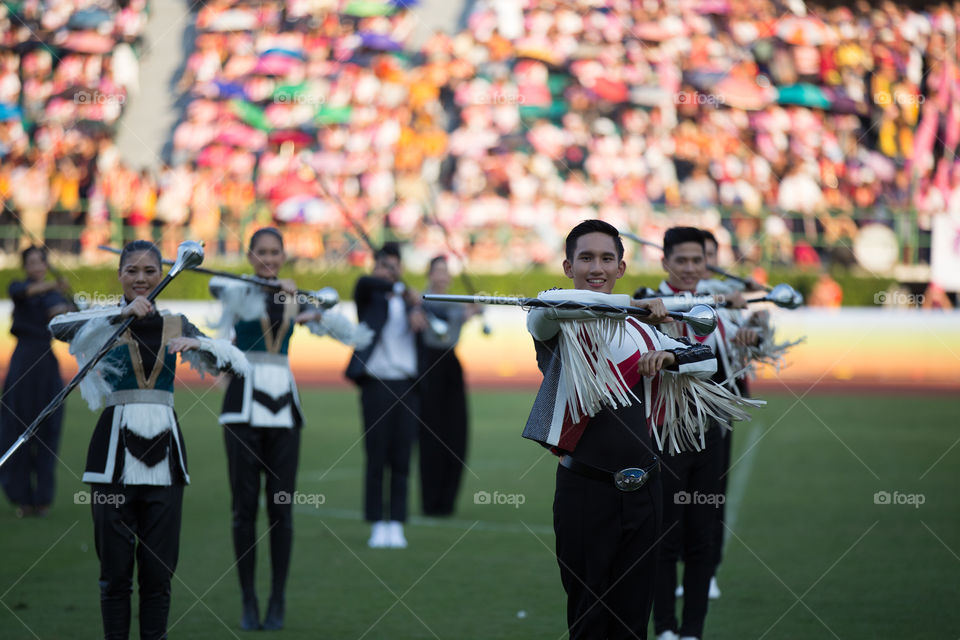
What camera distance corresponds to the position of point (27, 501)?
861cm

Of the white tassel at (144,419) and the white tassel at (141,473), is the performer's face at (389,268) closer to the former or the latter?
the white tassel at (144,419)

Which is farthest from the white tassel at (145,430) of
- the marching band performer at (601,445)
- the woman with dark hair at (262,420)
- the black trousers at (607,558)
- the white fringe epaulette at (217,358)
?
the black trousers at (607,558)

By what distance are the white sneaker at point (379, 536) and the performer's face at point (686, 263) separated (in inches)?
120

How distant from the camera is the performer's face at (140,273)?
4.69m

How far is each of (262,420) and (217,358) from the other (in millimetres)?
1079

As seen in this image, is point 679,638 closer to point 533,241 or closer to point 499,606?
point 499,606

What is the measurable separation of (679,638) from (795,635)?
69cm

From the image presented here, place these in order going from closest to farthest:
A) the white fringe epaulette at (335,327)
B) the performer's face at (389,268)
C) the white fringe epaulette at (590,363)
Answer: the white fringe epaulette at (590,363) < the white fringe epaulette at (335,327) < the performer's face at (389,268)

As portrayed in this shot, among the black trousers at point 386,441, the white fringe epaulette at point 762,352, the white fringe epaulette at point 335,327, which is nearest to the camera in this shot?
the white fringe epaulette at point 762,352

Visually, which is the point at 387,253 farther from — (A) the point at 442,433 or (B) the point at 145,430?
(B) the point at 145,430

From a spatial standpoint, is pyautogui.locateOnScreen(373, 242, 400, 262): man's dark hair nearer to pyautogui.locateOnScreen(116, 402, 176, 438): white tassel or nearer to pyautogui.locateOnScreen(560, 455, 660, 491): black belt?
pyautogui.locateOnScreen(116, 402, 176, 438): white tassel

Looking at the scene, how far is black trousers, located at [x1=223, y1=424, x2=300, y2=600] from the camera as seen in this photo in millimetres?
5746

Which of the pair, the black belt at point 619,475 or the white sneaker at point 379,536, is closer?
the black belt at point 619,475

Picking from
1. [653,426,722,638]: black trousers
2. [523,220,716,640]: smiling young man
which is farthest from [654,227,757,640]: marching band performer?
[523,220,716,640]: smiling young man
